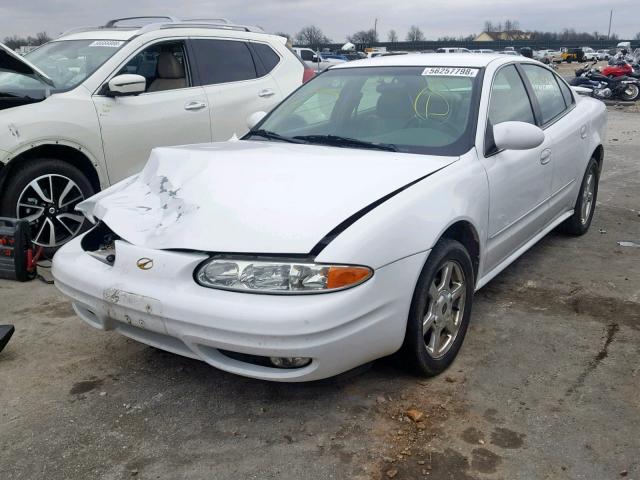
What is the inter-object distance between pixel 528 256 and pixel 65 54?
4359 millimetres

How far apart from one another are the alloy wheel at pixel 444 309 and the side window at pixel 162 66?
3546mm

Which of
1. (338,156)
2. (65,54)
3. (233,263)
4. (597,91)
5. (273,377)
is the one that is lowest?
(597,91)

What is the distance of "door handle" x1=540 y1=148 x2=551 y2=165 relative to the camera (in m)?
4.19

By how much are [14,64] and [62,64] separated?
835 millimetres

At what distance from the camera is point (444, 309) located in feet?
Result: 10.4

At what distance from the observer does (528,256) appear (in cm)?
511

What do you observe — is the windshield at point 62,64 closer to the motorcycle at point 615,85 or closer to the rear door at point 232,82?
the rear door at point 232,82

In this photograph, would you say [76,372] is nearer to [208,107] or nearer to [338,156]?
[338,156]

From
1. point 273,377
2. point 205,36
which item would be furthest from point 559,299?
point 205,36

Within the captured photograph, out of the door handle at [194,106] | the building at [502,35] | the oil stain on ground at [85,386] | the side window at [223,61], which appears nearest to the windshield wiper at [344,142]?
the oil stain on ground at [85,386]

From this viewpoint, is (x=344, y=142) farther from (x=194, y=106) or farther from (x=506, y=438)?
(x=194, y=106)

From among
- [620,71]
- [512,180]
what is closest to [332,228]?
[512,180]

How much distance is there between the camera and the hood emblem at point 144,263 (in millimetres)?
2719

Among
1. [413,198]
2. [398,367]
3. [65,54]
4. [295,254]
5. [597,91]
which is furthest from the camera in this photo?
[597,91]
